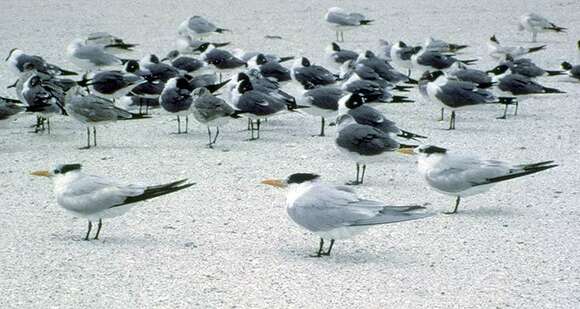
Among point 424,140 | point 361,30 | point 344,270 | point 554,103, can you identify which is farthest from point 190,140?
point 361,30

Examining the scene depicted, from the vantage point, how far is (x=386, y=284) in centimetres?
549

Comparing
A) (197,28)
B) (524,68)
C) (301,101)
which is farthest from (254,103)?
(197,28)

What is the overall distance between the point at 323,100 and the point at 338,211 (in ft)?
13.3

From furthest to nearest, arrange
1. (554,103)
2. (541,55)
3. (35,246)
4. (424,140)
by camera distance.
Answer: (541,55) → (554,103) → (424,140) → (35,246)

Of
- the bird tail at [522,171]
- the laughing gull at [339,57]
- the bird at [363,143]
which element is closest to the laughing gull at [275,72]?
the laughing gull at [339,57]

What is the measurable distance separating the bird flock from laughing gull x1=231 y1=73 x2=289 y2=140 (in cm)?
1

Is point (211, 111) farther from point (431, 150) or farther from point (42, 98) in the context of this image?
point (431, 150)

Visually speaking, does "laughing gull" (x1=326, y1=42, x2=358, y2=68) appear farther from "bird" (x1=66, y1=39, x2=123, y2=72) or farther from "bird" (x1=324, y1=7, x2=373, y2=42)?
"bird" (x1=66, y1=39, x2=123, y2=72)

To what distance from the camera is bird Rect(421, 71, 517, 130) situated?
1002 cm

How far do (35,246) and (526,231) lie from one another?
3.72m

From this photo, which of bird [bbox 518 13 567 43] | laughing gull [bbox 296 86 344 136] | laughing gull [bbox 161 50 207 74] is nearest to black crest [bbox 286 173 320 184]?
laughing gull [bbox 296 86 344 136]

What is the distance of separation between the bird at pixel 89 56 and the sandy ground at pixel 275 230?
1.18m

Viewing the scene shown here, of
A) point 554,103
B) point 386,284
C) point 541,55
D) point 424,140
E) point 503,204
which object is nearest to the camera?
point 386,284

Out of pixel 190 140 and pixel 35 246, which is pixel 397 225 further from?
pixel 190 140
